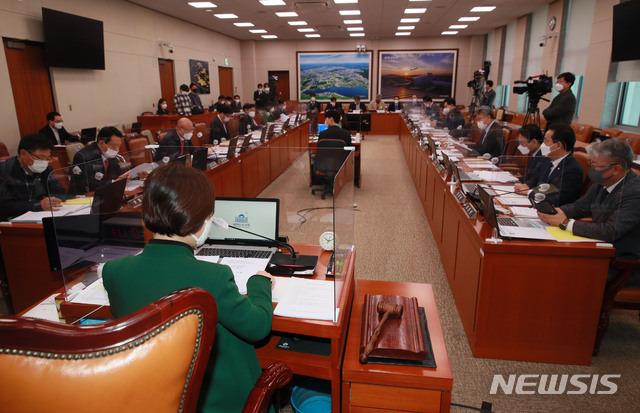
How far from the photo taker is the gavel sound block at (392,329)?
143 cm

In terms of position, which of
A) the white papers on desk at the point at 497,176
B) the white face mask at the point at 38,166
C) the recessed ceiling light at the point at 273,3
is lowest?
the white papers on desk at the point at 497,176

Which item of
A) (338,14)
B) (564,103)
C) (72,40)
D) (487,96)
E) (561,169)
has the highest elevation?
(338,14)

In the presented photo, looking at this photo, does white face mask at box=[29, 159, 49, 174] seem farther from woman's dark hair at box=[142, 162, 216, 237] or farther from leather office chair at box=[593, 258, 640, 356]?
leather office chair at box=[593, 258, 640, 356]

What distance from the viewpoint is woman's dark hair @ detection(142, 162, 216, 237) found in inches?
40.4

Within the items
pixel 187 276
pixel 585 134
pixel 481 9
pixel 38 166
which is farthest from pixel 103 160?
pixel 481 9

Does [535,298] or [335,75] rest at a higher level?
[335,75]

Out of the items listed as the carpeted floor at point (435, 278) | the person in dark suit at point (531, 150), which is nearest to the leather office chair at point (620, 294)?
the carpeted floor at point (435, 278)

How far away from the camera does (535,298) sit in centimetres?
213

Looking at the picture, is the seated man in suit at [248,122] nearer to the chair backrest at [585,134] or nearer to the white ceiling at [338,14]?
the white ceiling at [338,14]

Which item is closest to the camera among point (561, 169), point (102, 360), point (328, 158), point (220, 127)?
point (102, 360)

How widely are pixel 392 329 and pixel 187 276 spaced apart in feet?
2.87

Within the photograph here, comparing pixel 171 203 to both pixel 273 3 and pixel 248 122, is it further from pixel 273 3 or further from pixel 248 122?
pixel 273 3

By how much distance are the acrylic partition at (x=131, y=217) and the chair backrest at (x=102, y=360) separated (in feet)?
2.09

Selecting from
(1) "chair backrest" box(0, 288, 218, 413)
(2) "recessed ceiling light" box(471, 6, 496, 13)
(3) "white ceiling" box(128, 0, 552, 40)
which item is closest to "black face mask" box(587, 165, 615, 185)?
(1) "chair backrest" box(0, 288, 218, 413)
